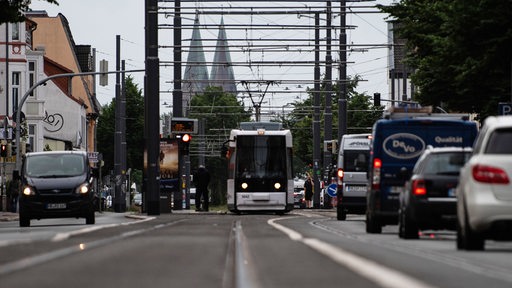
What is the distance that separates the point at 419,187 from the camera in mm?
22094

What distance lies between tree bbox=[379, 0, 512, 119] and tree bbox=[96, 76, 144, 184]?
269ft

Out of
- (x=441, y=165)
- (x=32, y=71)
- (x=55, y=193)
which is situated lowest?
(x=55, y=193)

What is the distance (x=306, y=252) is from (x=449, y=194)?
6.39 meters

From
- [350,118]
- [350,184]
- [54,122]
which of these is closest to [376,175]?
[350,184]

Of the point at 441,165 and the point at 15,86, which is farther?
the point at 15,86

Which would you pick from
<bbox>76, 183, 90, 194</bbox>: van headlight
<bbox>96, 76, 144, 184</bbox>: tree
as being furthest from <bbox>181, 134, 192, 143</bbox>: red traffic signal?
<bbox>96, 76, 144, 184</bbox>: tree

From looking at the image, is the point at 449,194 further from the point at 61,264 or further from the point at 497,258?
the point at 61,264

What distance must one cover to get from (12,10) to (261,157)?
19455 mm

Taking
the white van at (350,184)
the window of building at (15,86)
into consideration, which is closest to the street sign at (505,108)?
the white van at (350,184)

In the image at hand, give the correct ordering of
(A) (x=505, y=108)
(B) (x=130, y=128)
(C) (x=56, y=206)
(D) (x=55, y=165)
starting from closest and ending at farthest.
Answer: (A) (x=505, y=108) → (C) (x=56, y=206) → (D) (x=55, y=165) → (B) (x=130, y=128)

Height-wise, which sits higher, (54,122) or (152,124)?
(54,122)

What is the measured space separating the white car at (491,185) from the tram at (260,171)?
33.0 m

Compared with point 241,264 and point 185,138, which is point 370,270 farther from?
point 185,138

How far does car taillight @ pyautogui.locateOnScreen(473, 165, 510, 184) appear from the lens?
56.9ft
